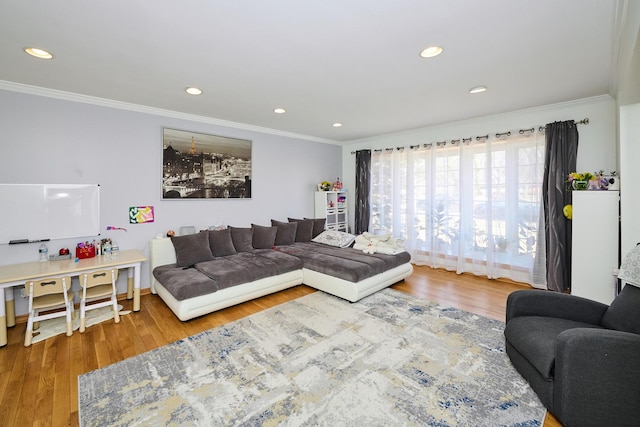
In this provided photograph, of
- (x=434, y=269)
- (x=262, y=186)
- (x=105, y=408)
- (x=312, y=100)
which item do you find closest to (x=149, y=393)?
(x=105, y=408)

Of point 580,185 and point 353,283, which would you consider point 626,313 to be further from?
point 353,283

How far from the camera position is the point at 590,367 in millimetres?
1546

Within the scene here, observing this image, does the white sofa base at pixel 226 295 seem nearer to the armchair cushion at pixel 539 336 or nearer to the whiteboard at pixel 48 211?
the whiteboard at pixel 48 211

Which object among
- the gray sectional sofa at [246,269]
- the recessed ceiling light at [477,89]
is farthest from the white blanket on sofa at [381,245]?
the recessed ceiling light at [477,89]

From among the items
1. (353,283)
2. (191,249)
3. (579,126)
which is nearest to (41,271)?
(191,249)

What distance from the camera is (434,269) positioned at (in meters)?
4.98

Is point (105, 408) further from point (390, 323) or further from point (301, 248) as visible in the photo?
point (301, 248)

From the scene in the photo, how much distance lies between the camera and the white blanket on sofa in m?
4.25

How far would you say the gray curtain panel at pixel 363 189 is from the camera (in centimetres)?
592

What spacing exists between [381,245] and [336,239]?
2.80 feet

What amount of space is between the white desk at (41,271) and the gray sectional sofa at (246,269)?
13.7 inches

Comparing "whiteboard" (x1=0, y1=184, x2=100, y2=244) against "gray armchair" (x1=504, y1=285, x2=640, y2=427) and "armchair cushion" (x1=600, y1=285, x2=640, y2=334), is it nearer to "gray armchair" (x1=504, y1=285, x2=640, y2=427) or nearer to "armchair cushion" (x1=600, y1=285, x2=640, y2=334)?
"gray armchair" (x1=504, y1=285, x2=640, y2=427)

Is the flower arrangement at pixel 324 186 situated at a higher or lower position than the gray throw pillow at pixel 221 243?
higher

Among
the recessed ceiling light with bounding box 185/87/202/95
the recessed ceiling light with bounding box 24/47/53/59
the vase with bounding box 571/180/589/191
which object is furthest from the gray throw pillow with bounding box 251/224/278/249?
the vase with bounding box 571/180/589/191
